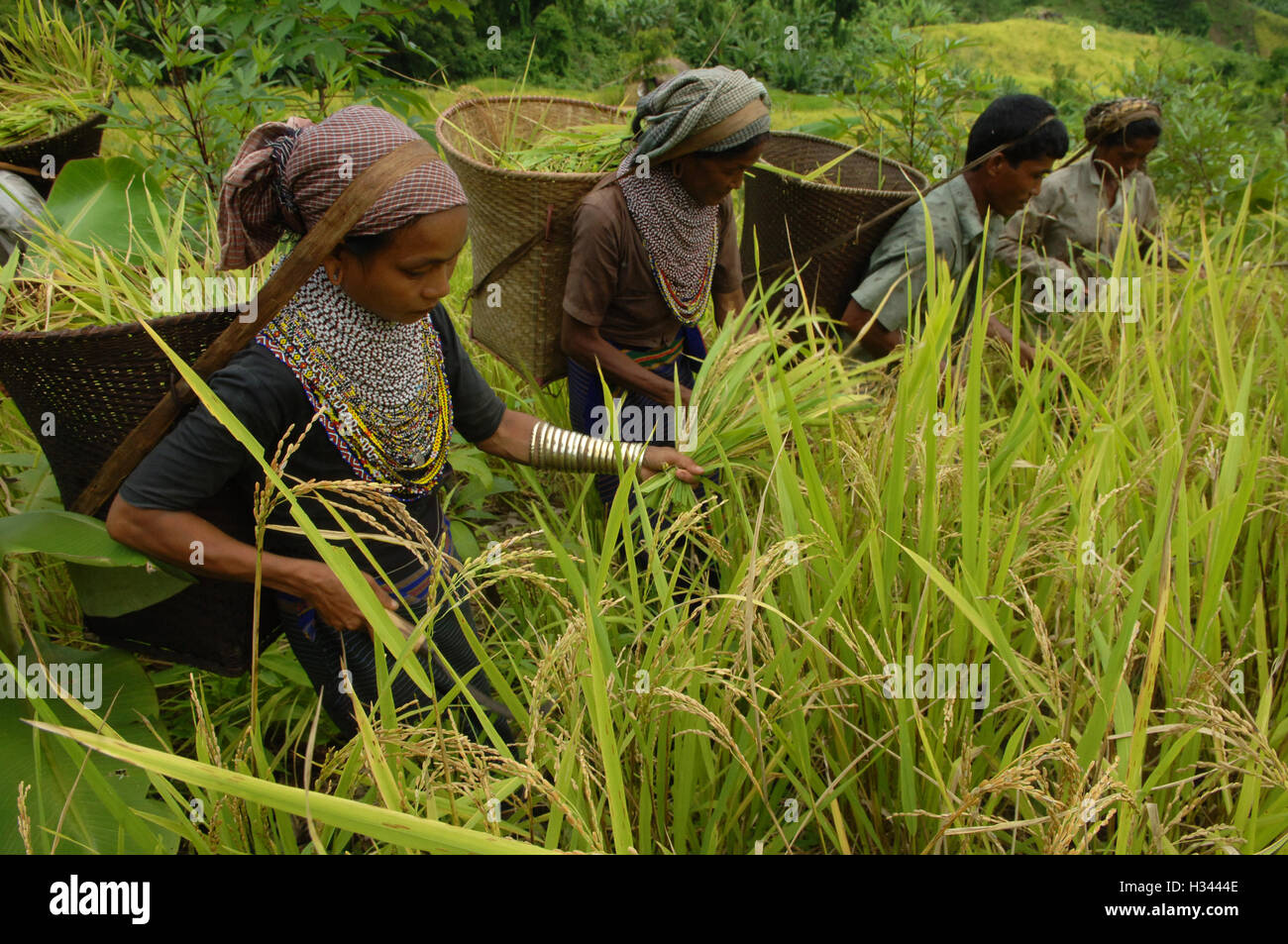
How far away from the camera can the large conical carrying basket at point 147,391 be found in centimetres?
123

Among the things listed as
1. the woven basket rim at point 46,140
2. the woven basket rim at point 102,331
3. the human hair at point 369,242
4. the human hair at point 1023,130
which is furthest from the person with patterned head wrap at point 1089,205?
the woven basket rim at point 46,140

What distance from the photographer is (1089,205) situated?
3148 millimetres

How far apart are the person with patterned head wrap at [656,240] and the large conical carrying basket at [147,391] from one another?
89 centimetres

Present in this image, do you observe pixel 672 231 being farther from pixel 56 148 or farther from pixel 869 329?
pixel 56 148

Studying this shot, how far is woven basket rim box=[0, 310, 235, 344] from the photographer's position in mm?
1212

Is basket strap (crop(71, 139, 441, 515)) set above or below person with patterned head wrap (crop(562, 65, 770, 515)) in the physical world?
below

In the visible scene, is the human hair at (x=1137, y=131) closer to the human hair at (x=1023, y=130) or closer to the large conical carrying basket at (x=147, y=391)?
the human hair at (x=1023, y=130)

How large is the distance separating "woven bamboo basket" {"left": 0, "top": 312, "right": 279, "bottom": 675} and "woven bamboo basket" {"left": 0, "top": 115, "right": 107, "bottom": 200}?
1.66 meters

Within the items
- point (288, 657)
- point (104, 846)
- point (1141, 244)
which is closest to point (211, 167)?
point (288, 657)

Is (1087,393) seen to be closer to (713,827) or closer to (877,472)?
(877,472)

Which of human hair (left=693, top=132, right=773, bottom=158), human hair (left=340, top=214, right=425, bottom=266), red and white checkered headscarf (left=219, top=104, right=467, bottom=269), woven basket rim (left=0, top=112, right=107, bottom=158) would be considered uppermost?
woven basket rim (left=0, top=112, right=107, bottom=158)

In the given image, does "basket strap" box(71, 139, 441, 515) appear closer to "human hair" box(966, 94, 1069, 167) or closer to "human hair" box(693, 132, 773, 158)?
"human hair" box(693, 132, 773, 158)

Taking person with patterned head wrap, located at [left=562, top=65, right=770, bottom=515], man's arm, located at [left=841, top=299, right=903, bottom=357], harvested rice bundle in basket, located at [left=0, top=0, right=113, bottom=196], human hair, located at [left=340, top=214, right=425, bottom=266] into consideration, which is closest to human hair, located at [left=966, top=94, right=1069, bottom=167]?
man's arm, located at [left=841, top=299, right=903, bottom=357]

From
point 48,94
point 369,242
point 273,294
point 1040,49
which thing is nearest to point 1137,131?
point 369,242
